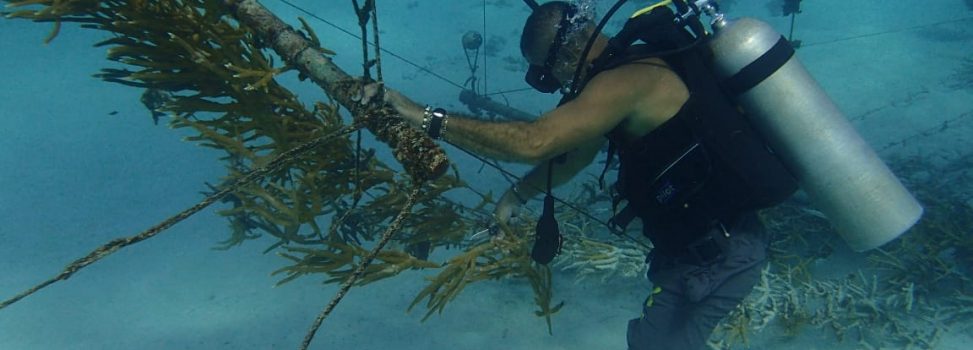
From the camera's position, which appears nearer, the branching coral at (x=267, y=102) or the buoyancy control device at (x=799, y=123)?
the buoyancy control device at (x=799, y=123)

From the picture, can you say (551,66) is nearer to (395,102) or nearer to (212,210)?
(395,102)

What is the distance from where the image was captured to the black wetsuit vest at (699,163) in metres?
3.01

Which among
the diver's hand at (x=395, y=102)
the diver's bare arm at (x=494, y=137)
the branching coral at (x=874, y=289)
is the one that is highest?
the diver's hand at (x=395, y=102)

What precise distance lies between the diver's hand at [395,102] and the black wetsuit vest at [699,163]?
45.5 inches

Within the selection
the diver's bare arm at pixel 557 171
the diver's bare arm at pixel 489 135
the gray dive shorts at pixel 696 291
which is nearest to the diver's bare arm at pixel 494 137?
the diver's bare arm at pixel 489 135

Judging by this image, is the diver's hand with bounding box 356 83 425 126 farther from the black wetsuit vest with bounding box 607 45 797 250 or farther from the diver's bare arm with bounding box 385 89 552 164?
the black wetsuit vest with bounding box 607 45 797 250

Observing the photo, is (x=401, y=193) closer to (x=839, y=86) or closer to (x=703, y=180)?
(x=703, y=180)

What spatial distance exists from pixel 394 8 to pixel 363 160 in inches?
849

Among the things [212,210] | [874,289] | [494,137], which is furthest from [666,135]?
[212,210]

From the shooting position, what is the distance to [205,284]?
7141 millimetres

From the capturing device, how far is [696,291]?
3.60m

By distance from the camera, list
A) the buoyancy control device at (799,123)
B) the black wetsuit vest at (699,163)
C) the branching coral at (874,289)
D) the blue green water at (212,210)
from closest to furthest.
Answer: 1. the black wetsuit vest at (699,163)
2. the buoyancy control device at (799,123)
3. the branching coral at (874,289)
4. the blue green water at (212,210)

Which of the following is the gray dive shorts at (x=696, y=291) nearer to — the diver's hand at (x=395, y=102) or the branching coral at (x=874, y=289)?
the branching coral at (x=874, y=289)

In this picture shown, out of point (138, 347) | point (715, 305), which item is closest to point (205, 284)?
point (138, 347)
